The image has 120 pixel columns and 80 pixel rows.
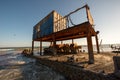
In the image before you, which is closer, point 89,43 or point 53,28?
point 89,43

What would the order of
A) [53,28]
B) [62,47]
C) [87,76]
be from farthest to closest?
[62,47]
[53,28]
[87,76]

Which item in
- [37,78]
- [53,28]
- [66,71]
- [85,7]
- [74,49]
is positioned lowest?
[37,78]

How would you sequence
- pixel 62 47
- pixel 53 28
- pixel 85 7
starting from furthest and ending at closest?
pixel 62 47
pixel 53 28
pixel 85 7

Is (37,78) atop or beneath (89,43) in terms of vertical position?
beneath

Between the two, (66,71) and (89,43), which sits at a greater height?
(89,43)

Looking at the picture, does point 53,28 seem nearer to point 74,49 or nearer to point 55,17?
point 55,17

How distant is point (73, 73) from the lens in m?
6.42

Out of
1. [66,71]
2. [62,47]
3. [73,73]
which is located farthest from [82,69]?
[62,47]

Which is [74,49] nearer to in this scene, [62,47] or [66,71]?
[62,47]

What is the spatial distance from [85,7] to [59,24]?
5.07 metres

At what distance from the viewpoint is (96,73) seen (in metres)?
4.71

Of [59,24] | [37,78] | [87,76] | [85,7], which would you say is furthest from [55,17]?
[87,76]

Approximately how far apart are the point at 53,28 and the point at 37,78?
6.19 metres

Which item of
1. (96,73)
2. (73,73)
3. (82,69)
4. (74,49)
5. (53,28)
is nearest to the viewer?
(96,73)
